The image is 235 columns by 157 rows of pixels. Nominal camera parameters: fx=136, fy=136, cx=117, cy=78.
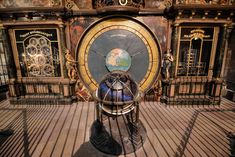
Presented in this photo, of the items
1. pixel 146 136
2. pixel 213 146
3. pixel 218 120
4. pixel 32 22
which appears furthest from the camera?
pixel 32 22

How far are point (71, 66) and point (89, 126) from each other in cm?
270

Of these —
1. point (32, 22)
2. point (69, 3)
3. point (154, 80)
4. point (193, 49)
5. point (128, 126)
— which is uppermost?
point (69, 3)

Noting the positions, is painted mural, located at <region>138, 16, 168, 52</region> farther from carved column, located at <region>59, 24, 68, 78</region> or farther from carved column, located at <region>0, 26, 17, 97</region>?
carved column, located at <region>0, 26, 17, 97</region>

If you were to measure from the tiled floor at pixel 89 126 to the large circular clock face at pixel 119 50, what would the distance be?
157 cm

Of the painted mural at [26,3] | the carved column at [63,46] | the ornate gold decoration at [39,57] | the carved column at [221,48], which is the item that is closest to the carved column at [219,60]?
the carved column at [221,48]

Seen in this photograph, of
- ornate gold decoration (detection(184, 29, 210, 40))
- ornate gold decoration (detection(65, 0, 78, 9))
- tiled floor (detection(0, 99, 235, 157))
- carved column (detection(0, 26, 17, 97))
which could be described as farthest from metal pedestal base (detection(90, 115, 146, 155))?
ornate gold decoration (detection(65, 0, 78, 9))

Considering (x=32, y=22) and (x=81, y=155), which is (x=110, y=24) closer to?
(x=32, y=22)

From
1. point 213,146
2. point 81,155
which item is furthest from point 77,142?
point 213,146

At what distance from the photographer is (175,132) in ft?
13.8

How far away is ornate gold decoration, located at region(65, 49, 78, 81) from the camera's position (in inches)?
225

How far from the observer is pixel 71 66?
19.1ft

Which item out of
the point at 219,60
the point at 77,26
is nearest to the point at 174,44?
the point at 219,60

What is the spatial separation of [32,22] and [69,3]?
5.32ft

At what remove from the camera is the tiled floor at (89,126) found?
3.49 m
